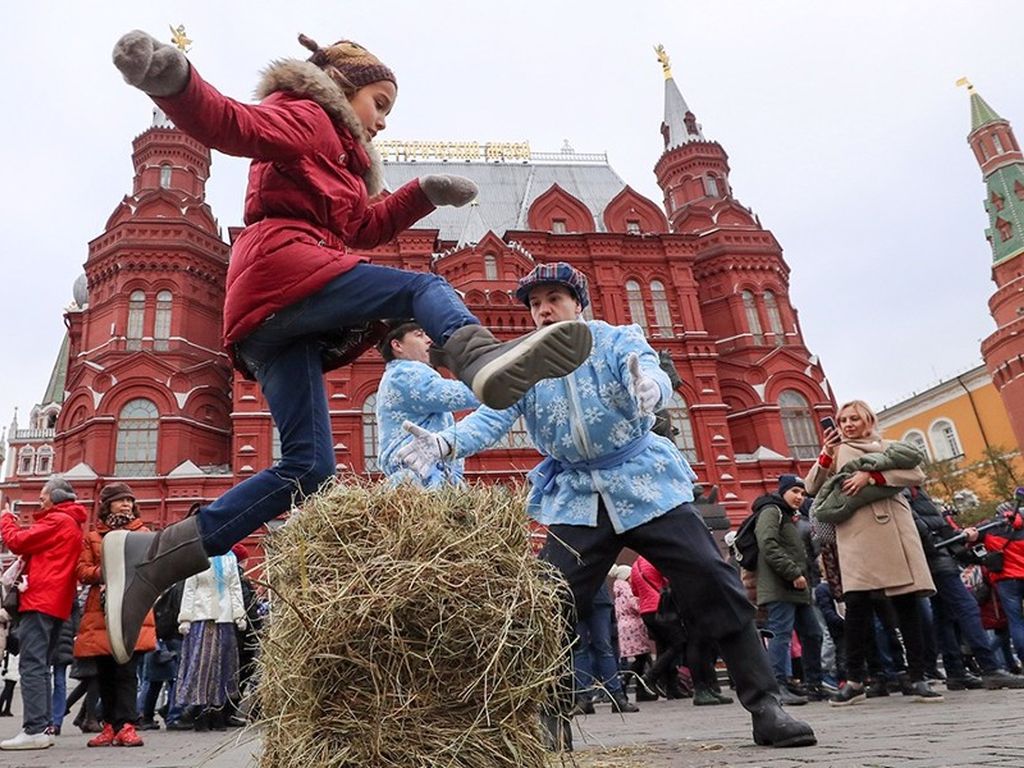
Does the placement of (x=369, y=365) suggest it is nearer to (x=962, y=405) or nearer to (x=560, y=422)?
(x=560, y=422)

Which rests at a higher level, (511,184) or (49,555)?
(511,184)

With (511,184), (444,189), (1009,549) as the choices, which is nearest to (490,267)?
(511,184)

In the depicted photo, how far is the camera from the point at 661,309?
103ft

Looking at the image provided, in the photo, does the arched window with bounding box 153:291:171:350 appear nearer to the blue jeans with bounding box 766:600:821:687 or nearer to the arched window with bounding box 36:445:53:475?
the arched window with bounding box 36:445:53:475

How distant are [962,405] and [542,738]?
58179 mm

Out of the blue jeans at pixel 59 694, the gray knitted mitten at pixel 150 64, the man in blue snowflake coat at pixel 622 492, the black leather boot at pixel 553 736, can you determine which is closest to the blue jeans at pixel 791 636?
the man in blue snowflake coat at pixel 622 492

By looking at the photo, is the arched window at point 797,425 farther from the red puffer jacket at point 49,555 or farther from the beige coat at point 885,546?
the red puffer jacket at point 49,555

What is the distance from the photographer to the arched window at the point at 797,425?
29.9 metres

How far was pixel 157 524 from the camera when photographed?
2436 centimetres

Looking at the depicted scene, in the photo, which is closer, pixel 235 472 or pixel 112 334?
pixel 235 472

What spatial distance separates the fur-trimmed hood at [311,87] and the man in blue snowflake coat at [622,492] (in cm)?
97

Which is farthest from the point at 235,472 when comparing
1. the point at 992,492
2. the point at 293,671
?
the point at 992,492

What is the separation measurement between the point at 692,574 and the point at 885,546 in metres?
2.65

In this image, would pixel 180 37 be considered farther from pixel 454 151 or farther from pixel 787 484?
pixel 787 484
